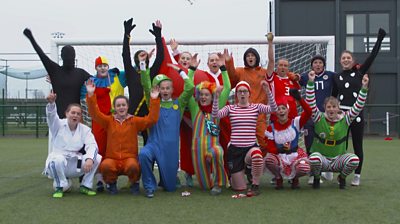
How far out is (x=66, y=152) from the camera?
565cm

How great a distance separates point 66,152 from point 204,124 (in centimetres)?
153

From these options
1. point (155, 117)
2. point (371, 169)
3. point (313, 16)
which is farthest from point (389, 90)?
point (155, 117)

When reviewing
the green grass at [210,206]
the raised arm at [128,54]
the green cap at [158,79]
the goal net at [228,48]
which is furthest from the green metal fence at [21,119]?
the green cap at [158,79]

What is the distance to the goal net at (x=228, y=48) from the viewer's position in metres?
7.67

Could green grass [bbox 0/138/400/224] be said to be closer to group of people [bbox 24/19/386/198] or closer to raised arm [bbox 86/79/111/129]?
group of people [bbox 24/19/386/198]

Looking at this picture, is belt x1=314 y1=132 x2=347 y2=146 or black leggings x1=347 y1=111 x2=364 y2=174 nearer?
belt x1=314 y1=132 x2=347 y2=146

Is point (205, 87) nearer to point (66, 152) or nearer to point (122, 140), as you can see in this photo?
point (122, 140)

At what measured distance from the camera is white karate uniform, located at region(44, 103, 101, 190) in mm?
5484

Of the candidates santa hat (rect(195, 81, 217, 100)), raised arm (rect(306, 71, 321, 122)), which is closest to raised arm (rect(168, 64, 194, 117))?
santa hat (rect(195, 81, 217, 100))

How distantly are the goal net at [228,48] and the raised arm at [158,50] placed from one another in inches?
57.3

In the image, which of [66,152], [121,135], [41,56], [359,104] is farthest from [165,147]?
[359,104]

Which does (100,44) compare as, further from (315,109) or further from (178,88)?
(315,109)

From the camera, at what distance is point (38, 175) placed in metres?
7.51

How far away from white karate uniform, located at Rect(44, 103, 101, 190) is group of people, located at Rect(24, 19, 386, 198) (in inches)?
0.4
